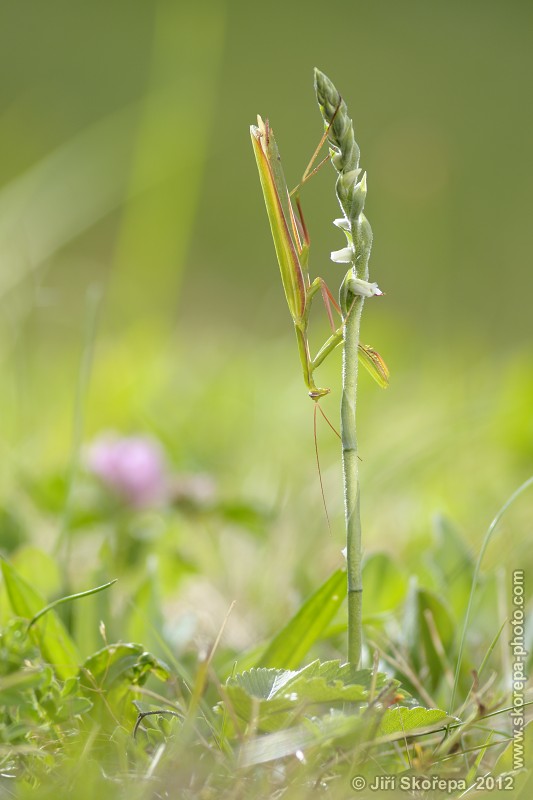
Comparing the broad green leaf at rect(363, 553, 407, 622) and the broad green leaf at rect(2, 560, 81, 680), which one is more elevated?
the broad green leaf at rect(2, 560, 81, 680)

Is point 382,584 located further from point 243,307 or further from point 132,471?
point 243,307

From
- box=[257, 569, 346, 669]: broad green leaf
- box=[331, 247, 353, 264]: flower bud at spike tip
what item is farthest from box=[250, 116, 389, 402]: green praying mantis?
box=[257, 569, 346, 669]: broad green leaf

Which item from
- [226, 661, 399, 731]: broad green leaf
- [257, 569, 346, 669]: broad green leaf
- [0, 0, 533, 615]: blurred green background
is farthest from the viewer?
[0, 0, 533, 615]: blurred green background

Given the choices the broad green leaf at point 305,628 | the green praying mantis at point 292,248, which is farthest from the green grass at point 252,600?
the green praying mantis at point 292,248

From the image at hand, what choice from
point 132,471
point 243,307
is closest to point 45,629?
point 132,471

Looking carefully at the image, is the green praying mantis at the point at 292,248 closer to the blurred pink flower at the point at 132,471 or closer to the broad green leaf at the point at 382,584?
the broad green leaf at the point at 382,584

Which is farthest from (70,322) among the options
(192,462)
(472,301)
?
(472,301)

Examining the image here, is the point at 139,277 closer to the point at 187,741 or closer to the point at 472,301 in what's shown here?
the point at 472,301

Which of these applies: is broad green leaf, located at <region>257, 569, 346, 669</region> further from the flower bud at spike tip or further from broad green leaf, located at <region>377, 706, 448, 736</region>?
the flower bud at spike tip
